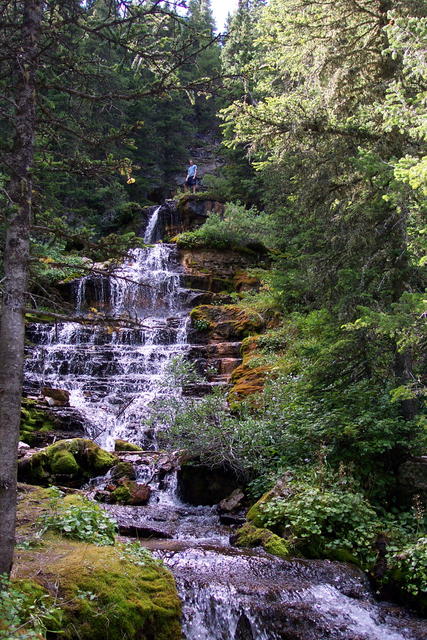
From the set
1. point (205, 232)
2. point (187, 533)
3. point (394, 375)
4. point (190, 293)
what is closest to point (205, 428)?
point (187, 533)

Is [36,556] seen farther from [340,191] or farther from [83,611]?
[340,191]

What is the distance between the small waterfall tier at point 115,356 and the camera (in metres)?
13.9

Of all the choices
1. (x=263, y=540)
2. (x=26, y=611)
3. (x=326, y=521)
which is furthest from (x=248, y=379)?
(x=26, y=611)

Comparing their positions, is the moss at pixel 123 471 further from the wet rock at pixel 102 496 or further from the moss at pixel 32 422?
the moss at pixel 32 422

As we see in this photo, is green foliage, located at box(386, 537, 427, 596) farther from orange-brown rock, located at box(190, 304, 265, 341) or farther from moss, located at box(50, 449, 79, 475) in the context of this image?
orange-brown rock, located at box(190, 304, 265, 341)

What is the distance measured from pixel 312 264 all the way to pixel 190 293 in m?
13.9

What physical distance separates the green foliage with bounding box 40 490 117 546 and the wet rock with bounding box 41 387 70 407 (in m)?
8.62

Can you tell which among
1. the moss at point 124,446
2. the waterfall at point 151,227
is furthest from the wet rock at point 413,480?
the waterfall at point 151,227

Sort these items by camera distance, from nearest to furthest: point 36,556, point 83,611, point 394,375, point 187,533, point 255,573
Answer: point 83,611 → point 36,556 → point 255,573 → point 187,533 → point 394,375

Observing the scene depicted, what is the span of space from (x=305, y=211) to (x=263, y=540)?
→ 607 cm

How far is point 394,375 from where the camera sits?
8.46 meters

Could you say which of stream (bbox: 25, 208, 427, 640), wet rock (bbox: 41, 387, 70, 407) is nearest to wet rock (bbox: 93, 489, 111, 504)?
stream (bbox: 25, 208, 427, 640)

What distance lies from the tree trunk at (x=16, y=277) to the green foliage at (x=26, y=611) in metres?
0.28

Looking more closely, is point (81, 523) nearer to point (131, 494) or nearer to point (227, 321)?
point (131, 494)
